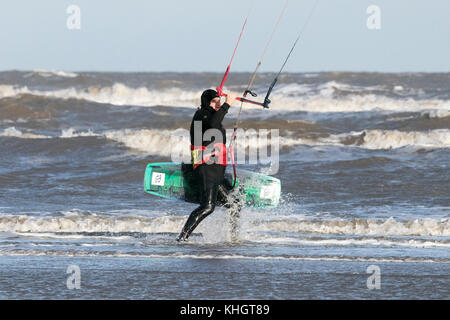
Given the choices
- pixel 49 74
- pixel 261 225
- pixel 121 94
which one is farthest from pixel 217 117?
pixel 49 74

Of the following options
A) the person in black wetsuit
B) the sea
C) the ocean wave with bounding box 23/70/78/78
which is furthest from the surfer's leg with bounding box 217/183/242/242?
the ocean wave with bounding box 23/70/78/78

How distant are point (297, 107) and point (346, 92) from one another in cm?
357

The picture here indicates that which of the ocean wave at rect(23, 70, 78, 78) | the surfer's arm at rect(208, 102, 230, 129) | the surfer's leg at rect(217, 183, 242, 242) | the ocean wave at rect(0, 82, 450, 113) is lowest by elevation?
the surfer's leg at rect(217, 183, 242, 242)

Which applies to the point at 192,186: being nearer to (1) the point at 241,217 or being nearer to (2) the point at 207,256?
(1) the point at 241,217

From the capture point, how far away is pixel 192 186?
31.5 ft

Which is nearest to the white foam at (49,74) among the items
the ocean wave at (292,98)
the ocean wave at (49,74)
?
the ocean wave at (49,74)

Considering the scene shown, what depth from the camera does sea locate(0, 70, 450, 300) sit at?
695 centimetres

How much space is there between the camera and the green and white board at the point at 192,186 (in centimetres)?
962

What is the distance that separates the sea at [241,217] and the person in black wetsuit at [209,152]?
1.55ft

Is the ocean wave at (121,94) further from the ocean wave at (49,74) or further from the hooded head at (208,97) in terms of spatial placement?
the hooded head at (208,97)

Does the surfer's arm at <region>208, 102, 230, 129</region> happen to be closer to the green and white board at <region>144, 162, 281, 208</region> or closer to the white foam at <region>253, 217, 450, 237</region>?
the green and white board at <region>144, 162, 281, 208</region>

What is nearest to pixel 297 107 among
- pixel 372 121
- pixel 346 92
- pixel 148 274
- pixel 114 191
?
pixel 346 92

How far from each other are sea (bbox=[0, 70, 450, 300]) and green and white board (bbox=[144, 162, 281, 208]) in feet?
1.25
